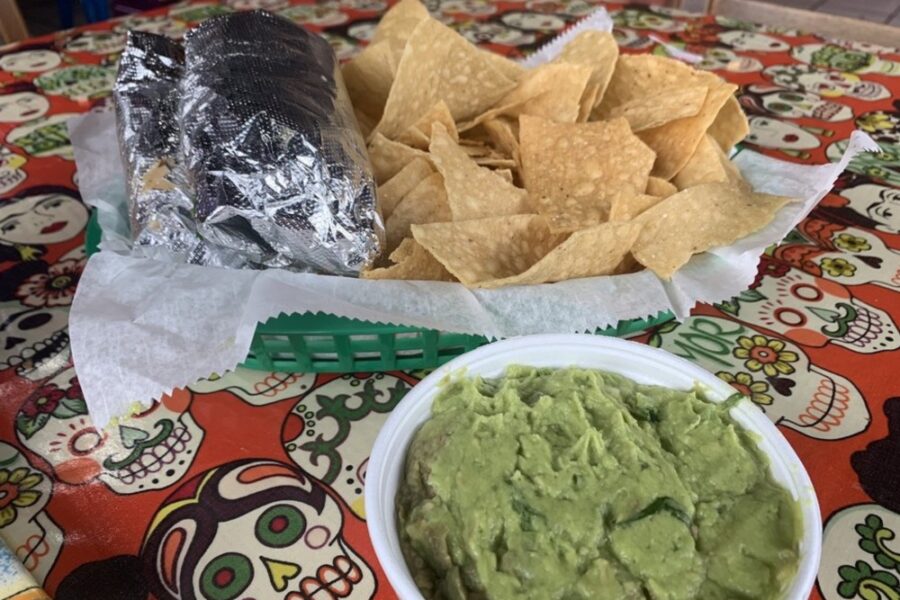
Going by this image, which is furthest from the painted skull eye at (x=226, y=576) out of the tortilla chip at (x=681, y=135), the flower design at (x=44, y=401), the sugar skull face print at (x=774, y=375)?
the tortilla chip at (x=681, y=135)

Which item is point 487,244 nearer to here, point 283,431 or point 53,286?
point 283,431

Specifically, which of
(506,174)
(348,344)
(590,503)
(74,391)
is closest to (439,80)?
(506,174)

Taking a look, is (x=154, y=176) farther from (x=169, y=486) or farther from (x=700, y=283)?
(x=700, y=283)

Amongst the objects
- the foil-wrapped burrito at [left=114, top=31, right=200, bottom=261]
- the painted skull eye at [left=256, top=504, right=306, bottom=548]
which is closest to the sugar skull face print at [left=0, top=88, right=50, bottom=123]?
the foil-wrapped burrito at [left=114, top=31, right=200, bottom=261]

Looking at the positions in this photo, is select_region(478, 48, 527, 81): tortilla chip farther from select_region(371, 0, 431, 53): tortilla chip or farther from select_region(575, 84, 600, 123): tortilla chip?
select_region(371, 0, 431, 53): tortilla chip

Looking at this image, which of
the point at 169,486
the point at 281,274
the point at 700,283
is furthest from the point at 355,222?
the point at 700,283

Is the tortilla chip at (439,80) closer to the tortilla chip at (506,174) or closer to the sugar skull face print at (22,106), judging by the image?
the tortilla chip at (506,174)
